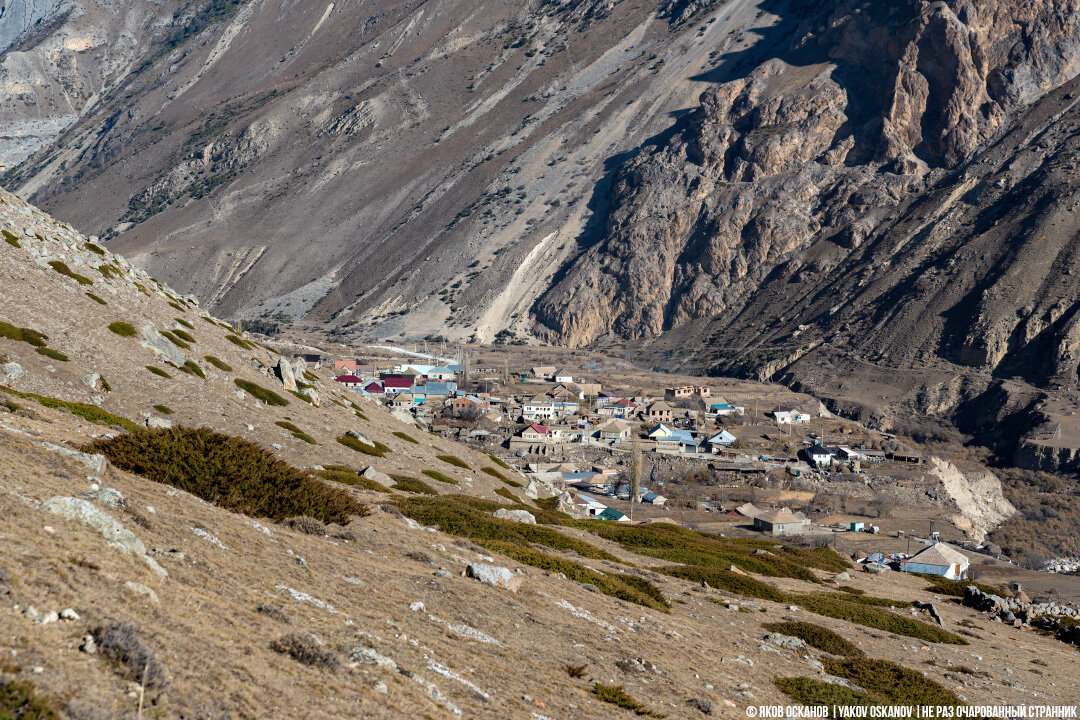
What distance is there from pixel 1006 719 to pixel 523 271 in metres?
182

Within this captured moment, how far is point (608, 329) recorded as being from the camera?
18538cm

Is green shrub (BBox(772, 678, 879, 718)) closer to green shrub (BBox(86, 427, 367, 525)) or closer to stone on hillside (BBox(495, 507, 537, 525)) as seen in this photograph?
green shrub (BBox(86, 427, 367, 525))

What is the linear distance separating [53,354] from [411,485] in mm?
11924

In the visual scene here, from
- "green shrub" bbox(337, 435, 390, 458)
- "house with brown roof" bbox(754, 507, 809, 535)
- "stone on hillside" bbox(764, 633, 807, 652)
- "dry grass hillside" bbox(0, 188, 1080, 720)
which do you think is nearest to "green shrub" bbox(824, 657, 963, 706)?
"dry grass hillside" bbox(0, 188, 1080, 720)

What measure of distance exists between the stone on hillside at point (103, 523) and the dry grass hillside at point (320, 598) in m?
0.03

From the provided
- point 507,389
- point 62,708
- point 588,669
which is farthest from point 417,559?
point 507,389

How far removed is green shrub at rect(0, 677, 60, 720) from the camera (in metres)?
5.80

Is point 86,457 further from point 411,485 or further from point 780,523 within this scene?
point 780,523

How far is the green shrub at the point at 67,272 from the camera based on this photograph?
1270 inches

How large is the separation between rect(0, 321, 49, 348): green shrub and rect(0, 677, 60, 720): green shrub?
74.5 ft

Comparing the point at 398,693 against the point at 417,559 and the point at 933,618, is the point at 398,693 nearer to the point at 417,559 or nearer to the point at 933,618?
the point at 417,559

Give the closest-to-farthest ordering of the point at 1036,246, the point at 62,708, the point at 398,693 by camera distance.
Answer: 1. the point at 62,708
2. the point at 398,693
3. the point at 1036,246

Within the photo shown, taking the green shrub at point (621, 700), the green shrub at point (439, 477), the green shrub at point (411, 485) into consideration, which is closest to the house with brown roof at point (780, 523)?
the green shrub at point (439, 477)

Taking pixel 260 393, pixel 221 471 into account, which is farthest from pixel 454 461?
pixel 221 471
